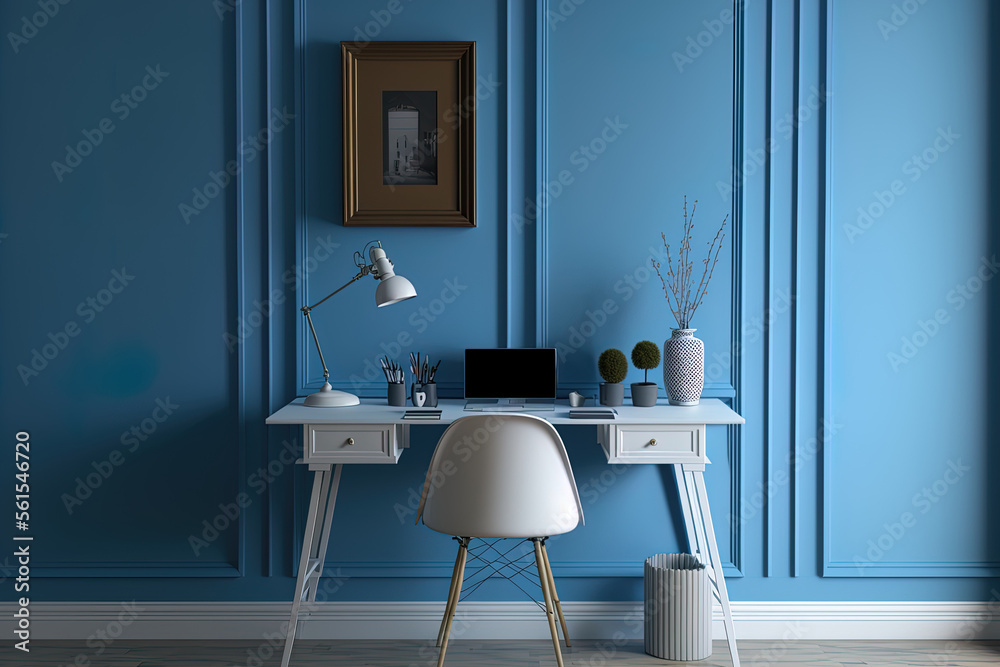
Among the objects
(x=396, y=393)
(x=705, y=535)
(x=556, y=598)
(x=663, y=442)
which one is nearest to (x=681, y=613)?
(x=705, y=535)

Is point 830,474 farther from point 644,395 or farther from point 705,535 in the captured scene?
point 644,395

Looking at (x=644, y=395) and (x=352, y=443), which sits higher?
(x=644, y=395)

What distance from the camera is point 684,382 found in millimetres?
2615

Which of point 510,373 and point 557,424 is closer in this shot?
point 557,424

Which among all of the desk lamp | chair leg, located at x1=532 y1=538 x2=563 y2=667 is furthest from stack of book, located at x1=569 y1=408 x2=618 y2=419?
the desk lamp

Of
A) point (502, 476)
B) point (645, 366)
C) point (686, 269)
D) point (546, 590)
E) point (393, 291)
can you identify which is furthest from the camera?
point (686, 269)

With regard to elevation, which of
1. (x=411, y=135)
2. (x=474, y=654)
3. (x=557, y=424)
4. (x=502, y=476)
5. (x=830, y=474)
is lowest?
(x=474, y=654)

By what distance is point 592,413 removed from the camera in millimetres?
2453

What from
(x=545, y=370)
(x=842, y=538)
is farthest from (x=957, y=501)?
(x=545, y=370)

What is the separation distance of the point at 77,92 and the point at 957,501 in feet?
11.4

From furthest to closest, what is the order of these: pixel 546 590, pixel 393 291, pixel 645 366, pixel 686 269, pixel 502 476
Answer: pixel 686 269 < pixel 645 366 < pixel 393 291 < pixel 546 590 < pixel 502 476

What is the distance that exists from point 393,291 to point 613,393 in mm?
815

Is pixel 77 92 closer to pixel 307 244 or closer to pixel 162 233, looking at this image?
pixel 162 233

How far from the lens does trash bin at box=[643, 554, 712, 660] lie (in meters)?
2.58
